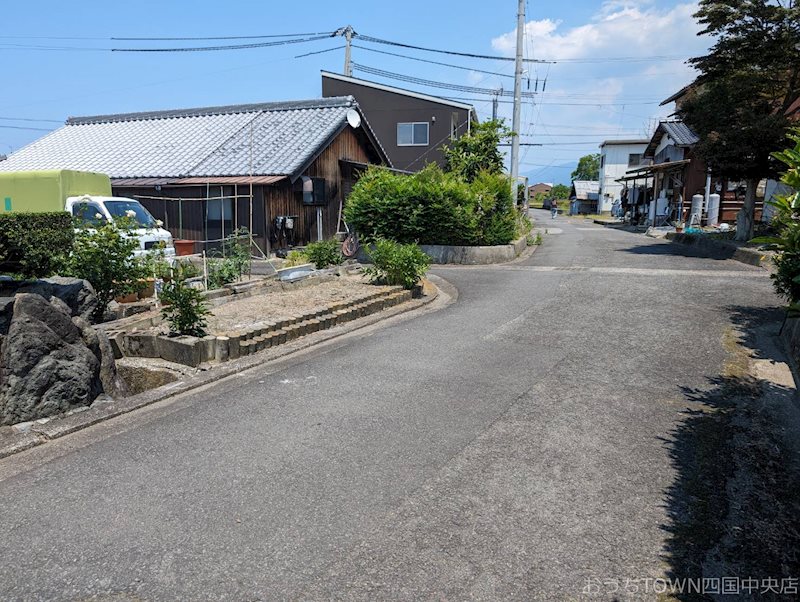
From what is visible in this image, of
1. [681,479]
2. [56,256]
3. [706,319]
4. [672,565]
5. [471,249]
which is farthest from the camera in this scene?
[471,249]

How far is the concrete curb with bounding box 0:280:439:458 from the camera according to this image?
4.84 meters

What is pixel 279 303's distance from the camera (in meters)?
9.70

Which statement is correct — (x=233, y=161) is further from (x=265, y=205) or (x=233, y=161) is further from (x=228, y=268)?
(x=228, y=268)

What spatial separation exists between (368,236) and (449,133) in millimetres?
15871

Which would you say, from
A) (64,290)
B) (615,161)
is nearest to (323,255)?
(64,290)

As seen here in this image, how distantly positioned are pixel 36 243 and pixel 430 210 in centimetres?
1000

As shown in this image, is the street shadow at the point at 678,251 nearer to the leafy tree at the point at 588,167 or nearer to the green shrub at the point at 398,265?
the green shrub at the point at 398,265

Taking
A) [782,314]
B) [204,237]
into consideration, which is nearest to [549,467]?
[782,314]

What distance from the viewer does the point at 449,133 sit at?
3014 cm

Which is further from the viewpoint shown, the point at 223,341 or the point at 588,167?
the point at 588,167

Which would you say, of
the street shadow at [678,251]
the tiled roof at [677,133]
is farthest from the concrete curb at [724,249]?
the tiled roof at [677,133]

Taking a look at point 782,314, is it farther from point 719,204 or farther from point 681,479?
point 719,204

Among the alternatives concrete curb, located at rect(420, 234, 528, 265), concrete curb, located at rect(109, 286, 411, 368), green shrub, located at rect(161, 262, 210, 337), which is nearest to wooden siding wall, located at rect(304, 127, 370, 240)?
concrete curb, located at rect(420, 234, 528, 265)

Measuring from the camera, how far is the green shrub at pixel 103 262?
852 cm
